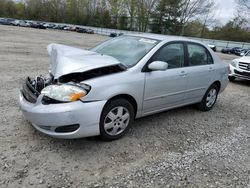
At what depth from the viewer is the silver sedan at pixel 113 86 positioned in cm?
277

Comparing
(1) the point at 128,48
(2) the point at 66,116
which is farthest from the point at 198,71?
(2) the point at 66,116

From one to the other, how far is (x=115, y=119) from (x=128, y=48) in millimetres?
1314

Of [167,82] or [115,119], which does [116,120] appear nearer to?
[115,119]

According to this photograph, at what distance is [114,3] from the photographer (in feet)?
203

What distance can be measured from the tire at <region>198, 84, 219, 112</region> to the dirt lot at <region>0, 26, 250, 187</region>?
1.92 ft

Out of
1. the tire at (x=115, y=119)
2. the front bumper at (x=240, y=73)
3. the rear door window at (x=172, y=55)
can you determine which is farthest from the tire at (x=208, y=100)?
the front bumper at (x=240, y=73)

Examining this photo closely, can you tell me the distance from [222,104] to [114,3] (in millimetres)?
61526

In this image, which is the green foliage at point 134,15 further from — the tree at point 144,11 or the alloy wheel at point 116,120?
the alloy wheel at point 116,120

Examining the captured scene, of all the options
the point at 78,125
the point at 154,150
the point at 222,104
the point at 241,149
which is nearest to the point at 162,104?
the point at 154,150

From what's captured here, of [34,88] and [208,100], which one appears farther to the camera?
[208,100]

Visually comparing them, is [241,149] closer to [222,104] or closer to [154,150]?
[154,150]

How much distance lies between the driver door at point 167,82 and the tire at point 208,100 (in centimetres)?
79

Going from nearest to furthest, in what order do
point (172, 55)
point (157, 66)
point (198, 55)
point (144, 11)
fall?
point (157, 66) → point (172, 55) → point (198, 55) → point (144, 11)

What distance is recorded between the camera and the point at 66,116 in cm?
269
